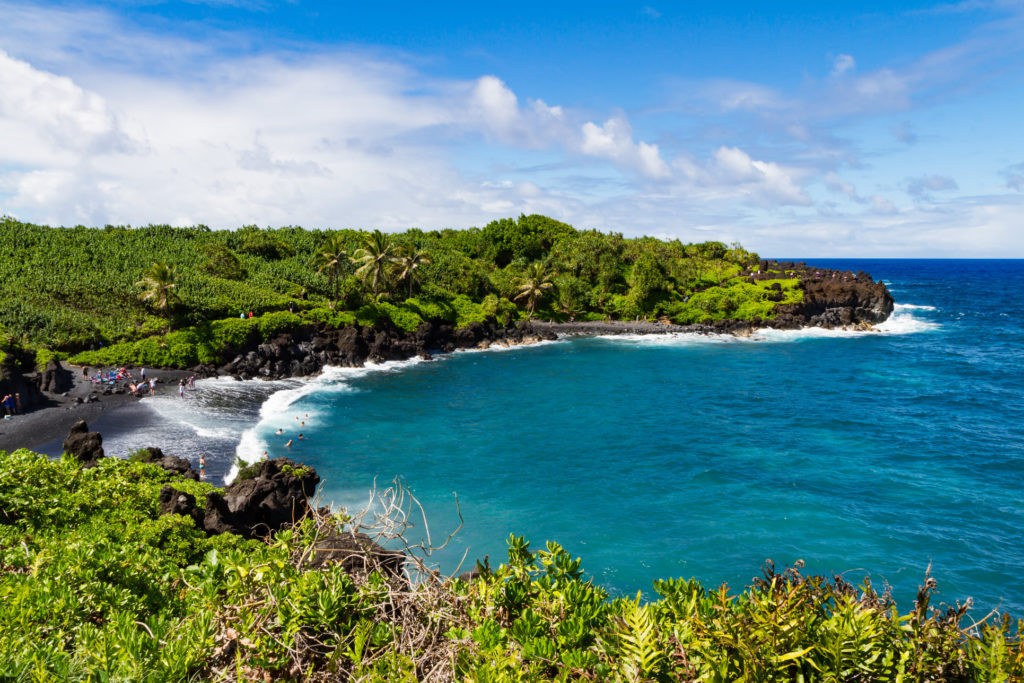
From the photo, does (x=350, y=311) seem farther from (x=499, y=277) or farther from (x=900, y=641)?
(x=900, y=641)

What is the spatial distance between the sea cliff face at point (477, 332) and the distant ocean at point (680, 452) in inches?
128

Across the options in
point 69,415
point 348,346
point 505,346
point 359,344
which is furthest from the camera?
point 505,346

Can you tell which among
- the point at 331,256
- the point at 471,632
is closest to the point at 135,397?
the point at 331,256

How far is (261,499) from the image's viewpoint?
84.0 feet

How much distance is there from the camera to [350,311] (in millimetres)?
72438

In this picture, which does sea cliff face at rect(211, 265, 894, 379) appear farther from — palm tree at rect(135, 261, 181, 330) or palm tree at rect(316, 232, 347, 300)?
palm tree at rect(316, 232, 347, 300)

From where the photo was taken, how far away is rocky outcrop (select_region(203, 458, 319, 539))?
22.8m

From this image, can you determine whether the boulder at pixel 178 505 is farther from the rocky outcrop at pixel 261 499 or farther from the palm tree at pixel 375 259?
the palm tree at pixel 375 259

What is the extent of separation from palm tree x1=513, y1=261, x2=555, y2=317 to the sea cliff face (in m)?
4.52

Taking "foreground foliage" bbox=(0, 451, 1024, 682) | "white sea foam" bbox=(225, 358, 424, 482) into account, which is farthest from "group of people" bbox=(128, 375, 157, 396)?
"foreground foliage" bbox=(0, 451, 1024, 682)

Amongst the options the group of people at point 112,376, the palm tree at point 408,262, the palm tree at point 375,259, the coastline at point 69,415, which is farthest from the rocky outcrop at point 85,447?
the palm tree at point 408,262

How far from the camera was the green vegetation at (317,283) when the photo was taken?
56938mm

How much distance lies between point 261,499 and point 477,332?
55767mm

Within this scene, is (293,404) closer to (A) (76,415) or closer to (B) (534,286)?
(A) (76,415)
